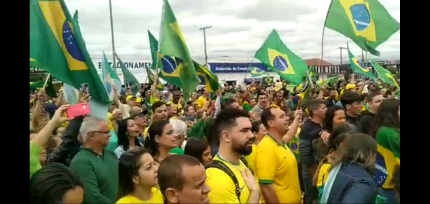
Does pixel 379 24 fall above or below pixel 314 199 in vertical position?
above

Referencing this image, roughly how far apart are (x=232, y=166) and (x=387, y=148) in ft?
4.16

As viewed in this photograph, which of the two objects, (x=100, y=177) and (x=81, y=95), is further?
(x=81, y=95)

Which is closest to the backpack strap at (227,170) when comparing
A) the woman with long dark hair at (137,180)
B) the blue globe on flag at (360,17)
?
the woman with long dark hair at (137,180)

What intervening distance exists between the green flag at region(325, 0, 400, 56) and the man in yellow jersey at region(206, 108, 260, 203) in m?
3.51

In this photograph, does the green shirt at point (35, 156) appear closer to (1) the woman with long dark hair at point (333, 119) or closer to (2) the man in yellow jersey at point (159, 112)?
(1) the woman with long dark hair at point (333, 119)

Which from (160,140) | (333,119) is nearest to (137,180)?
(160,140)

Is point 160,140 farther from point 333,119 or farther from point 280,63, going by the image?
point 280,63

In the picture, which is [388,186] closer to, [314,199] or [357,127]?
[314,199]

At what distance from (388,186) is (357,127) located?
6.75 feet

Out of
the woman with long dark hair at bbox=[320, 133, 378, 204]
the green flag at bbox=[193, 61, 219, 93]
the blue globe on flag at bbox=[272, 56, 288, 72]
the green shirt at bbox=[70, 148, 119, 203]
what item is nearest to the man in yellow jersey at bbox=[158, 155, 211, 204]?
the woman with long dark hair at bbox=[320, 133, 378, 204]

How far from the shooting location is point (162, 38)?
7.44 meters

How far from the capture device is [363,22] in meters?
7.40
